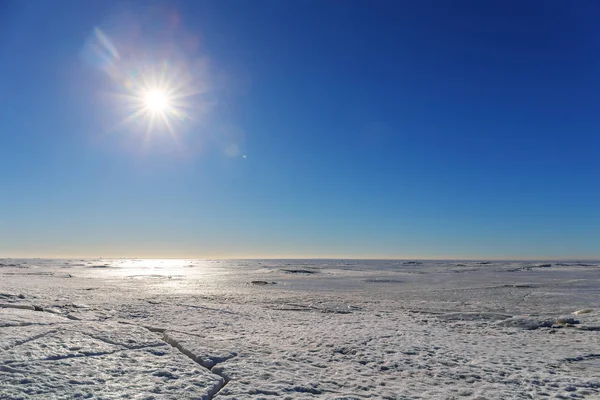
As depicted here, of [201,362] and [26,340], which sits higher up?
[26,340]

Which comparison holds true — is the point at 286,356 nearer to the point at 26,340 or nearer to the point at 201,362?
the point at 201,362

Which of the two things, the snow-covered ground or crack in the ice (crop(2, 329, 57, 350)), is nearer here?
the snow-covered ground

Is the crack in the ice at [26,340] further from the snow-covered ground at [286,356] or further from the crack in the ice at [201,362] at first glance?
the crack in the ice at [201,362]

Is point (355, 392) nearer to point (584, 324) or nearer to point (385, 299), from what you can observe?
point (584, 324)

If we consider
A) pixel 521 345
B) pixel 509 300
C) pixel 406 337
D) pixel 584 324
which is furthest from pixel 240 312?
pixel 509 300

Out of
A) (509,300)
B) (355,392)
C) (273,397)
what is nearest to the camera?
(273,397)

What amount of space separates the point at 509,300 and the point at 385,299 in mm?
4853

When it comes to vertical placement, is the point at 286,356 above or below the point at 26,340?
below

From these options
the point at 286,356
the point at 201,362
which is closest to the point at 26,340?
the point at 201,362

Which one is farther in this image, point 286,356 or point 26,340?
point 286,356

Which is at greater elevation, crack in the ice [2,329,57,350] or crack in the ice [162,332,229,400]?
crack in the ice [2,329,57,350]

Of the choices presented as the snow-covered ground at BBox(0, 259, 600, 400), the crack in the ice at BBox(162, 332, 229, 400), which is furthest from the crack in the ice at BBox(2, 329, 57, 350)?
the crack in the ice at BBox(162, 332, 229, 400)

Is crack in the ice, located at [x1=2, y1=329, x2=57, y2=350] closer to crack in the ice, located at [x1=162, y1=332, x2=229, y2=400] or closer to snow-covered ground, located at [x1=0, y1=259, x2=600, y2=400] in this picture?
snow-covered ground, located at [x1=0, y1=259, x2=600, y2=400]

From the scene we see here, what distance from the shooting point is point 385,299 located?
1490 centimetres
